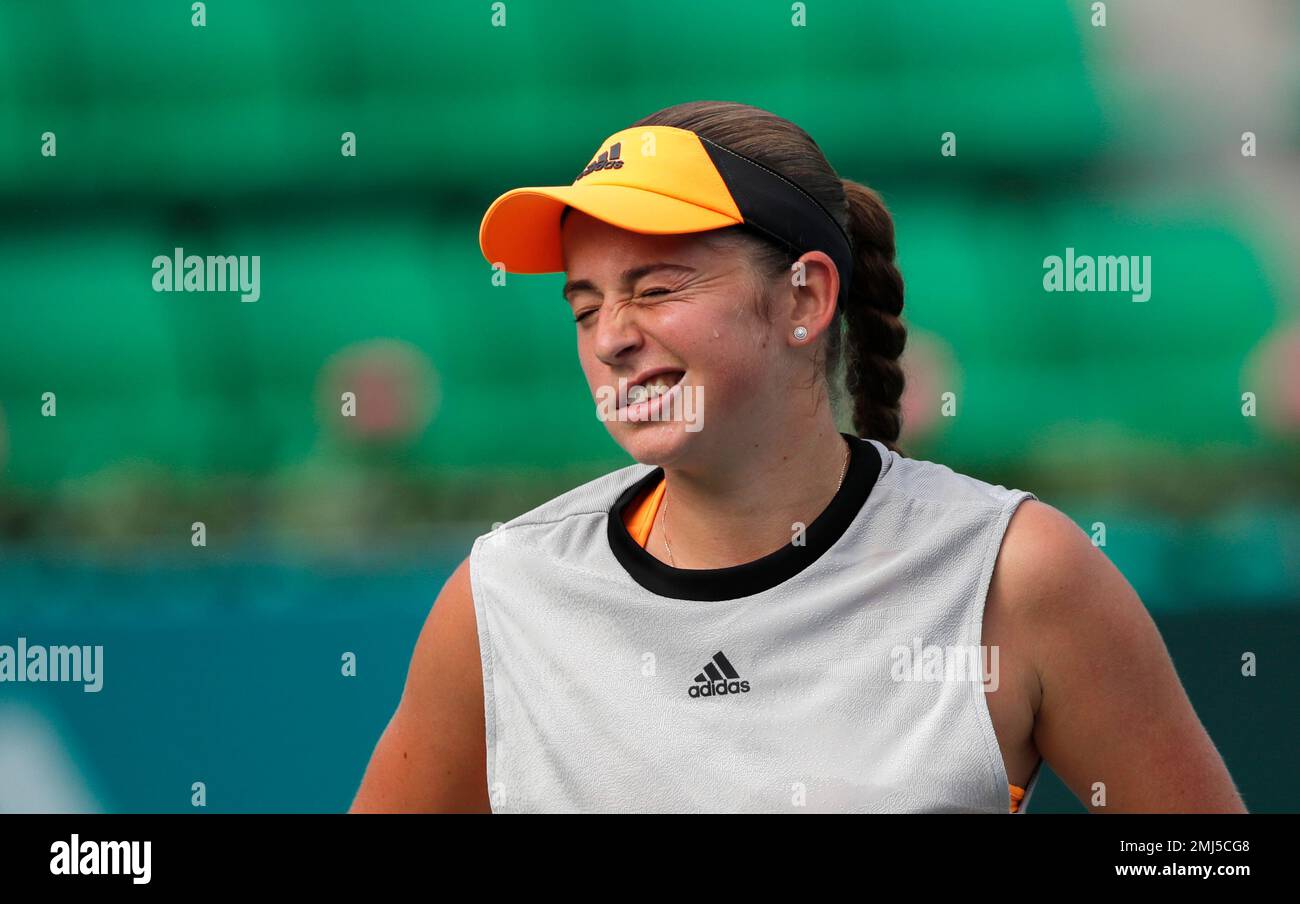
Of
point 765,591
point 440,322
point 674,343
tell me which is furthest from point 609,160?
point 440,322

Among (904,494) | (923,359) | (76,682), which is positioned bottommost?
(76,682)

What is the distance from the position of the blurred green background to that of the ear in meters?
1.26

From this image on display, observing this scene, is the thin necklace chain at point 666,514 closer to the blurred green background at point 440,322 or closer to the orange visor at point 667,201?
the orange visor at point 667,201

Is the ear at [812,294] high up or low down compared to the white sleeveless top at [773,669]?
up

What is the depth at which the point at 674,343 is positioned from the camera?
1.54 m

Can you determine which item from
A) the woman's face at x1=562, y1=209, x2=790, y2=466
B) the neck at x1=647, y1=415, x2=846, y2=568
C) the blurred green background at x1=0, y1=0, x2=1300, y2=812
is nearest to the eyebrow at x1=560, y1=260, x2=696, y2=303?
the woman's face at x1=562, y1=209, x2=790, y2=466

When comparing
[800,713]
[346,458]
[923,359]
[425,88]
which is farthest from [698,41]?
[800,713]

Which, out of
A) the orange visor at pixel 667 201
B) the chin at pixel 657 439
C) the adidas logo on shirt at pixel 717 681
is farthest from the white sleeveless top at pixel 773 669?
the orange visor at pixel 667 201

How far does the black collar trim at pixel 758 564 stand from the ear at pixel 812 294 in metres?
0.17

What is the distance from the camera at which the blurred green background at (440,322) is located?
9.35ft

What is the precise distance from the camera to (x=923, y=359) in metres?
2.91

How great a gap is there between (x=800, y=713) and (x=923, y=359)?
150 cm

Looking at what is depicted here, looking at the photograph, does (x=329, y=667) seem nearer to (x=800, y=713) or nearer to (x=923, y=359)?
(x=923, y=359)

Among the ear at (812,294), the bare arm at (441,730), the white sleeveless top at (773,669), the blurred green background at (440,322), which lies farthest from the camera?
the blurred green background at (440,322)
